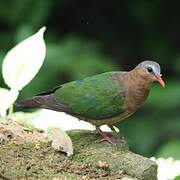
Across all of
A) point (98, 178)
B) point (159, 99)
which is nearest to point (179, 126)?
point (159, 99)

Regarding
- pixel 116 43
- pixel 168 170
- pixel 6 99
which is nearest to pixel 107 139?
pixel 168 170

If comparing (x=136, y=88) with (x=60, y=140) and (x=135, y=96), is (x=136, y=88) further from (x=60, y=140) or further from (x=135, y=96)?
(x=60, y=140)

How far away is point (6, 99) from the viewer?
2.92 m

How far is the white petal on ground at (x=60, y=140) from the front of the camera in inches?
105

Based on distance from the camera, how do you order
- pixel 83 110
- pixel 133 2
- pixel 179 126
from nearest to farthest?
pixel 83 110 < pixel 179 126 < pixel 133 2

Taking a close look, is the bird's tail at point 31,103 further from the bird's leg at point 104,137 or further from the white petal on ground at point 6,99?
the bird's leg at point 104,137

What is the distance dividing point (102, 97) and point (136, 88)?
160mm

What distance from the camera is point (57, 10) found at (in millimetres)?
6441

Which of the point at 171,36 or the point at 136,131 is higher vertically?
the point at 171,36

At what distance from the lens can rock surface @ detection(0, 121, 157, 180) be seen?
2461 mm

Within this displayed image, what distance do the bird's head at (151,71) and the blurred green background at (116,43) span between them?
5.81ft

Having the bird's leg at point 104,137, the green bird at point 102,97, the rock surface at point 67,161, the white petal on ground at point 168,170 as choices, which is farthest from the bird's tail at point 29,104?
the white petal on ground at point 168,170

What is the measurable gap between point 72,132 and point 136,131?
259 centimetres

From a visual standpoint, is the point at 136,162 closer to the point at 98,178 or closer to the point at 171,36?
the point at 98,178
